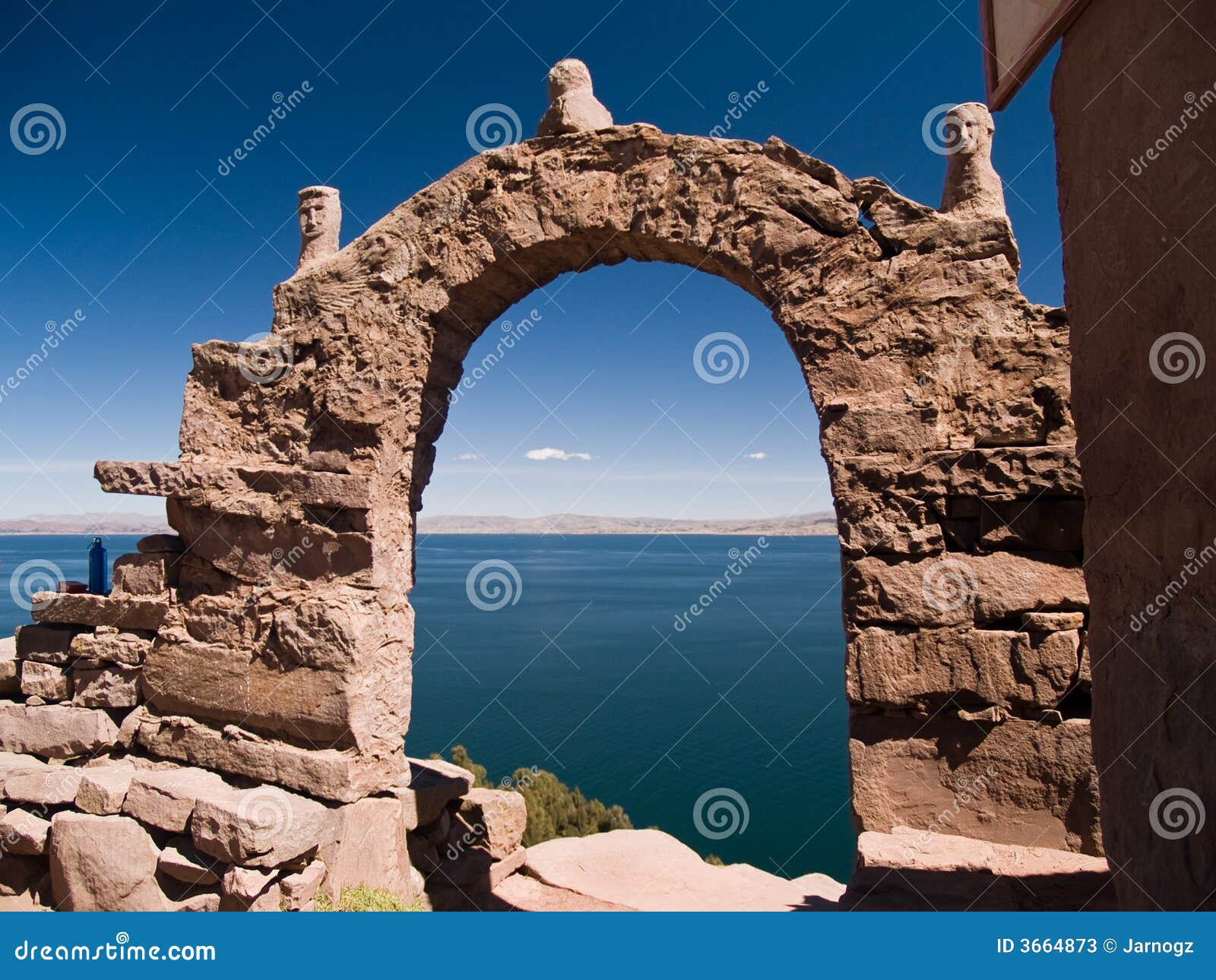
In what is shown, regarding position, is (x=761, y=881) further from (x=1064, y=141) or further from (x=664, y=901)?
(x=1064, y=141)

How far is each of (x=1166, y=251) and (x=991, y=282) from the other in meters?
2.64

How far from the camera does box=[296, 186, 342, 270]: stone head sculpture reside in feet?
18.9

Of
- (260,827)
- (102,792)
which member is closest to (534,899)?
(260,827)

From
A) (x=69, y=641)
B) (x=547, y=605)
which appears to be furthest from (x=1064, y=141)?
(x=547, y=605)

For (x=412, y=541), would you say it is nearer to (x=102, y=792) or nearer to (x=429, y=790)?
(x=429, y=790)

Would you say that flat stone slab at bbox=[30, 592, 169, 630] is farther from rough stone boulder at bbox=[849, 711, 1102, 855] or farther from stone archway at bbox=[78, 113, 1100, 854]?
rough stone boulder at bbox=[849, 711, 1102, 855]

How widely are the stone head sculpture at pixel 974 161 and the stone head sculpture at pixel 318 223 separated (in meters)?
4.16

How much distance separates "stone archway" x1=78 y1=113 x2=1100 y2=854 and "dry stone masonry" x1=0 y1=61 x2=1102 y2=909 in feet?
0.05

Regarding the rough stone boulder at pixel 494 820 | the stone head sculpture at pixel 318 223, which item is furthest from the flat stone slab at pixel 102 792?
the stone head sculpture at pixel 318 223

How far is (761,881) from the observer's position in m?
6.46

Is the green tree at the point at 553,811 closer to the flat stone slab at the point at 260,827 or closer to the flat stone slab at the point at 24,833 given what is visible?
the flat stone slab at the point at 260,827

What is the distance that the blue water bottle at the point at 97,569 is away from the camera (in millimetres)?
5734

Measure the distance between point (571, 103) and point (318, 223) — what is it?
2103 millimetres

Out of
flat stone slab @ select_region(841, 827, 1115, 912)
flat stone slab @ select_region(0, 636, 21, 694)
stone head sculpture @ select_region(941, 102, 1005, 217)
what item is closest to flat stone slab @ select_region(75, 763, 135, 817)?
flat stone slab @ select_region(0, 636, 21, 694)
